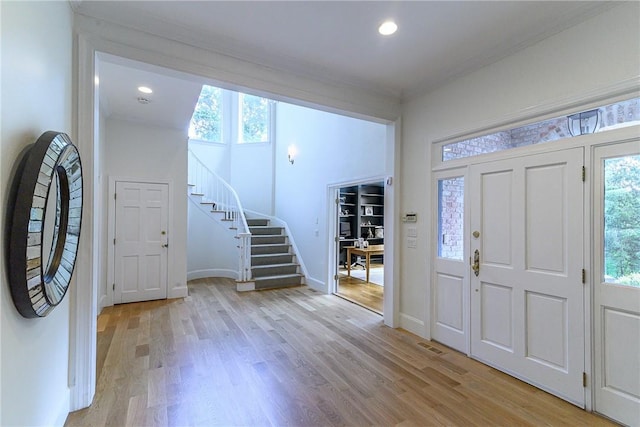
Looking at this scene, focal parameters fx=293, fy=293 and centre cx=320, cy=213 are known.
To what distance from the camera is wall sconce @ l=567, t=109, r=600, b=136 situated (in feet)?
7.22

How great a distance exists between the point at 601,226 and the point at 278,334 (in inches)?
126

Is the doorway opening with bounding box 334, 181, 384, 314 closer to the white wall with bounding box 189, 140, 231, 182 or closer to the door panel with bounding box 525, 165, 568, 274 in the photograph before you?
the white wall with bounding box 189, 140, 231, 182

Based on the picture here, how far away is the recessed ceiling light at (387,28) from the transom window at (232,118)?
5731 millimetres

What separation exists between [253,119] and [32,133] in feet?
23.3

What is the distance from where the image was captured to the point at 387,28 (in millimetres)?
2408

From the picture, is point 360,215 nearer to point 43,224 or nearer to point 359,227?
point 359,227

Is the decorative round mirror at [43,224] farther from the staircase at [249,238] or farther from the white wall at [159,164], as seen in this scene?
the staircase at [249,238]

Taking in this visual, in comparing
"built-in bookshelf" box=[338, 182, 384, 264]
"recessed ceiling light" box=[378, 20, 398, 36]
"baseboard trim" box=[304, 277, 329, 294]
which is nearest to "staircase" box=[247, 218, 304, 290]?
"baseboard trim" box=[304, 277, 329, 294]

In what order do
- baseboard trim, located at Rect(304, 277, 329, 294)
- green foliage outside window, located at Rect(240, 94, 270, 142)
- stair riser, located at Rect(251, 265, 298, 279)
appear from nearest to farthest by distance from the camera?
baseboard trim, located at Rect(304, 277, 329, 294) → stair riser, located at Rect(251, 265, 298, 279) → green foliage outside window, located at Rect(240, 94, 270, 142)

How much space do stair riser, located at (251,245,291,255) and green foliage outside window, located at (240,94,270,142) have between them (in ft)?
10.4

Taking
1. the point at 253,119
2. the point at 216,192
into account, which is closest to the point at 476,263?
the point at 216,192

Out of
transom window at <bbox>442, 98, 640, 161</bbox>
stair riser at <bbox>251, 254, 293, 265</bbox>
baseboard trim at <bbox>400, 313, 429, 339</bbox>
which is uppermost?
transom window at <bbox>442, 98, 640, 161</bbox>

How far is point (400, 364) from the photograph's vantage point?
281cm

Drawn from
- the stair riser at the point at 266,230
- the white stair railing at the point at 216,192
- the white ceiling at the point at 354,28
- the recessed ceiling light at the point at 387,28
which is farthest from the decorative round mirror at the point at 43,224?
the stair riser at the point at 266,230
